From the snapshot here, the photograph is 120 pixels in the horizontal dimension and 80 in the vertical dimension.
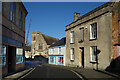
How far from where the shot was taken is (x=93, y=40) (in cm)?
1688

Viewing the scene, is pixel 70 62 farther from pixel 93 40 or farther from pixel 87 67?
pixel 93 40

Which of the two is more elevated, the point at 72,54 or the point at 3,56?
the point at 3,56

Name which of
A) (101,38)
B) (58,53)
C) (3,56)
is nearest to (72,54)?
(58,53)

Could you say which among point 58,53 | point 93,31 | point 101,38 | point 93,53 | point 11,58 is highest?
point 93,31

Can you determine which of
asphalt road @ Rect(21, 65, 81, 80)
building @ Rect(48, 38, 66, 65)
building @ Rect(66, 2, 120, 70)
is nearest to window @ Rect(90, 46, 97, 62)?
building @ Rect(66, 2, 120, 70)

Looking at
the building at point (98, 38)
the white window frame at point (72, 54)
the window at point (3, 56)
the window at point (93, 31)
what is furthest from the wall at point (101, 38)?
the window at point (3, 56)

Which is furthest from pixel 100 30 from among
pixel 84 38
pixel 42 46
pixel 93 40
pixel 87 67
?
pixel 42 46

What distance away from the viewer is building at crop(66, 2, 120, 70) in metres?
13.8

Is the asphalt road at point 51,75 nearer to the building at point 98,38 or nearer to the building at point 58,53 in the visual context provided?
the building at point 98,38

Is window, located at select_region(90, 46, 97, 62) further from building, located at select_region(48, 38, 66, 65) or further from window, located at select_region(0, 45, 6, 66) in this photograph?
window, located at select_region(0, 45, 6, 66)

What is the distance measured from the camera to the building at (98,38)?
544 inches

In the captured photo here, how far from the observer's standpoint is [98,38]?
15.9 m

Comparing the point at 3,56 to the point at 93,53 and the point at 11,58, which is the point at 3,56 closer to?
the point at 11,58

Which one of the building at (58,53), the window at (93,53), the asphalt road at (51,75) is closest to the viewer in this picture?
the asphalt road at (51,75)
